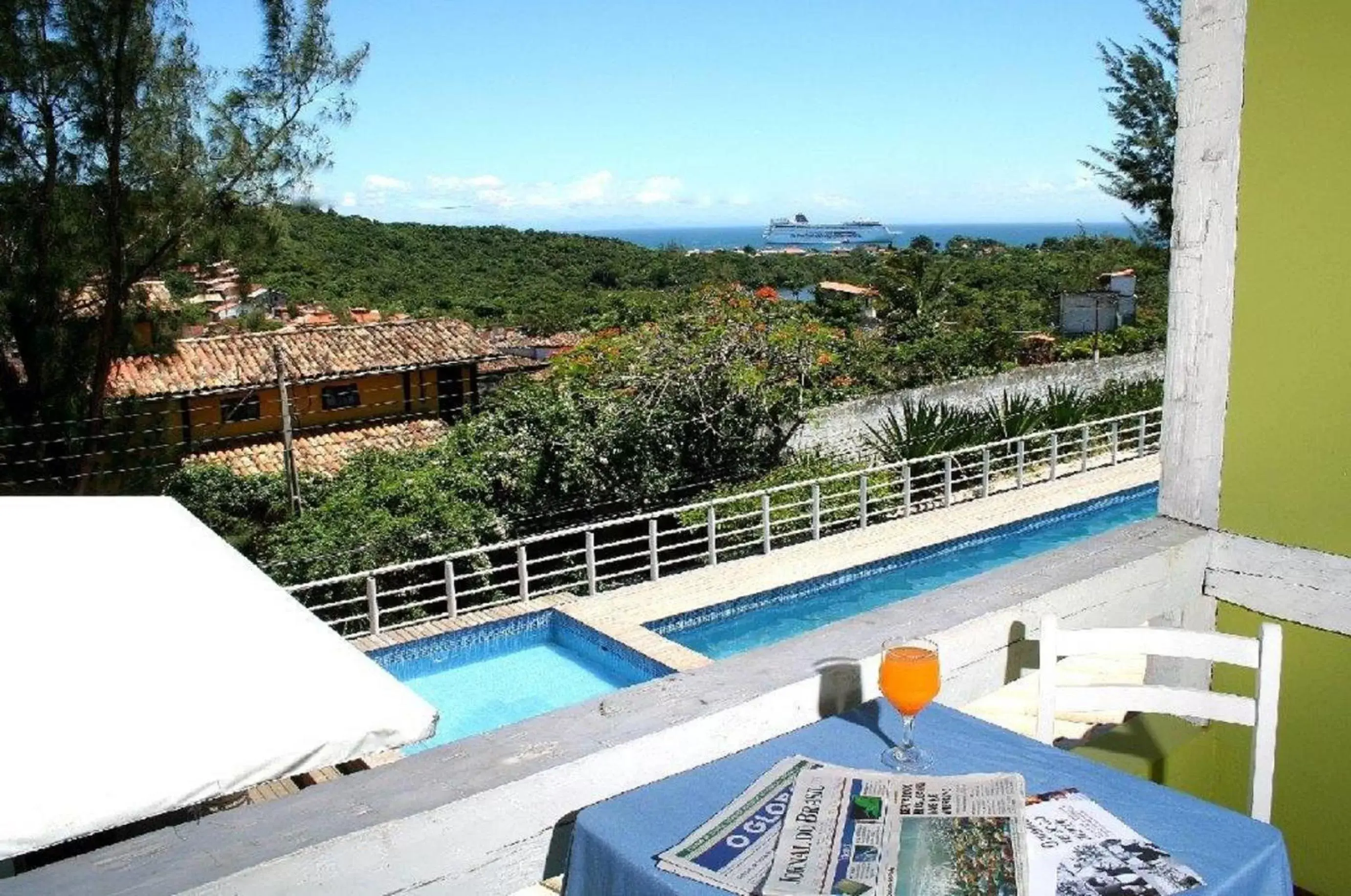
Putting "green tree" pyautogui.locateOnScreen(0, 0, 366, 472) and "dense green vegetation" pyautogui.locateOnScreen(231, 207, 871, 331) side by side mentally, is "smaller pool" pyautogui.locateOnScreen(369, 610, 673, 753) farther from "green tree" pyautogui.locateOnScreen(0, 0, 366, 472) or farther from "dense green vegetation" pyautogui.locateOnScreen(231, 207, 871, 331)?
"dense green vegetation" pyautogui.locateOnScreen(231, 207, 871, 331)

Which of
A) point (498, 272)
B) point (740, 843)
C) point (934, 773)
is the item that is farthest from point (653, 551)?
point (498, 272)

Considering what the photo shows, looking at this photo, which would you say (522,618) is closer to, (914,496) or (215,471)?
(914,496)

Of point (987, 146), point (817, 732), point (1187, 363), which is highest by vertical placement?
point (987, 146)

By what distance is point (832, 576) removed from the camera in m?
8.24

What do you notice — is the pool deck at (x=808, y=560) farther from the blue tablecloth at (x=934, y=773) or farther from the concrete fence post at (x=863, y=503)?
the blue tablecloth at (x=934, y=773)

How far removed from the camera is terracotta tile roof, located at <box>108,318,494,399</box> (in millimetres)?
14828

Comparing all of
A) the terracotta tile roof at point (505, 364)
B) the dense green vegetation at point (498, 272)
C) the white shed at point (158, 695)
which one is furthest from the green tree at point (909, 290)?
the white shed at point (158, 695)

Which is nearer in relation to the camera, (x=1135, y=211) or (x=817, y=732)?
(x=817, y=732)

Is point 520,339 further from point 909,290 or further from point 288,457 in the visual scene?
point 288,457

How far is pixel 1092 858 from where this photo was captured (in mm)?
1015

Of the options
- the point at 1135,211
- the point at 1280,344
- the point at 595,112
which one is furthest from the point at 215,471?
the point at 595,112

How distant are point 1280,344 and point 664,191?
111m

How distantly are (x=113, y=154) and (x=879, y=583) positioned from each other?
8453 mm

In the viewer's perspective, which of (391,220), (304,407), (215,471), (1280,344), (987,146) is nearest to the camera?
(1280,344)
